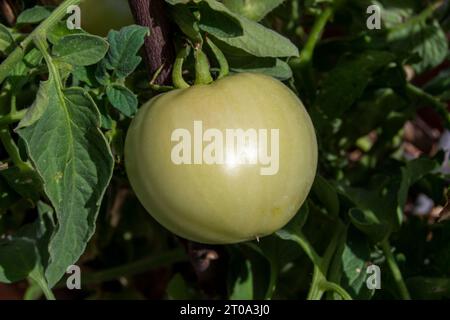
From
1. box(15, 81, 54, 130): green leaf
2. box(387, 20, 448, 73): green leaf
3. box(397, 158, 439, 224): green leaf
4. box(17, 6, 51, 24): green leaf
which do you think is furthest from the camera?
box(387, 20, 448, 73): green leaf

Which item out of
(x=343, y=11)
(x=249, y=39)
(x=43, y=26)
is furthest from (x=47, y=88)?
(x=343, y=11)

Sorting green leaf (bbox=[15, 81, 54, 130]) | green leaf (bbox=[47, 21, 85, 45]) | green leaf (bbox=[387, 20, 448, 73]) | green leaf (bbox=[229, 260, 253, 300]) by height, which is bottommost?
green leaf (bbox=[229, 260, 253, 300])

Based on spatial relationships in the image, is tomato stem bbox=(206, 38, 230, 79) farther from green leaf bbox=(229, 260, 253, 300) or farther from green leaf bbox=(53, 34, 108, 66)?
green leaf bbox=(229, 260, 253, 300)

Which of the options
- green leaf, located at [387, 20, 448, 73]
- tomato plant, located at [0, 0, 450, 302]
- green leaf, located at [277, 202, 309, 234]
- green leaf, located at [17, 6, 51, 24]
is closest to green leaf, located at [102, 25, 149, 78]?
tomato plant, located at [0, 0, 450, 302]

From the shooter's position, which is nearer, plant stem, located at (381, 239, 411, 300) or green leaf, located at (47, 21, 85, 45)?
green leaf, located at (47, 21, 85, 45)

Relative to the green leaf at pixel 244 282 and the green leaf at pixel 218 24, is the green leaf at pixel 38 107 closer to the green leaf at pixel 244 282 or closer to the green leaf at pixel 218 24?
the green leaf at pixel 218 24

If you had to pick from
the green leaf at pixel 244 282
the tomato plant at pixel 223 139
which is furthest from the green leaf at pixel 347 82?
the green leaf at pixel 244 282

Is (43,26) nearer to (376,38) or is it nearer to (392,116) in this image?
(376,38)

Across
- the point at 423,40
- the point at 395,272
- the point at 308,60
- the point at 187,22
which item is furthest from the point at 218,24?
the point at 423,40
